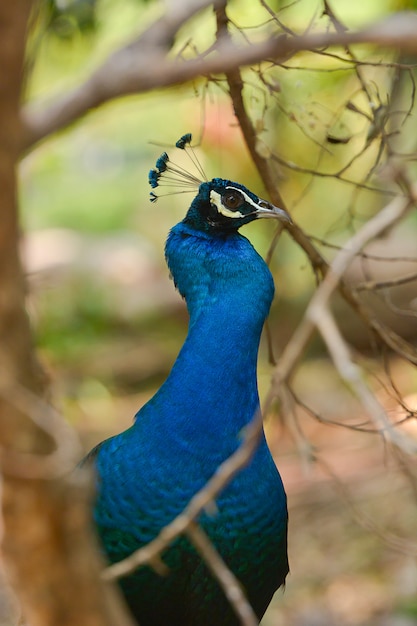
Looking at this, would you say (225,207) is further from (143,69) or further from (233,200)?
(143,69)

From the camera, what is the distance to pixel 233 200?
2371 mm

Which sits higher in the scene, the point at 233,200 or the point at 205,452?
the point at 233,200

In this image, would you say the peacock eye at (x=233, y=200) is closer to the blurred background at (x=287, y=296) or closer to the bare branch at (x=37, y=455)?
the blurred background at (x=287, y=296)

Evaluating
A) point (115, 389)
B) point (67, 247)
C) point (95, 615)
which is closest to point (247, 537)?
point (95, 615)

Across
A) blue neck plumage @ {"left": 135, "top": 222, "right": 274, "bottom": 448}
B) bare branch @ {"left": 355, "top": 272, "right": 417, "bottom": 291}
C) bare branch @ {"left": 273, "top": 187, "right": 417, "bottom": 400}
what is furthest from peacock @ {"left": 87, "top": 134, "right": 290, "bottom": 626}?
bare branch @ {"left": 273, "top": 187, "right": 417, "bottom": 400}

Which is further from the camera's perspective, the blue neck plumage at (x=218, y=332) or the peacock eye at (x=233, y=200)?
the peacock eye at (x=233, y=200)

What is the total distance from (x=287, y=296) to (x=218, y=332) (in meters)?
4.18

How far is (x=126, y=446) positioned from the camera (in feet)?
7.45

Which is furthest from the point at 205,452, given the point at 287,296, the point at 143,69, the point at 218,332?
the point at 287,296

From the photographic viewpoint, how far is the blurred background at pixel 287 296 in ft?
12.7

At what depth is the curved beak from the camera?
2.31 m

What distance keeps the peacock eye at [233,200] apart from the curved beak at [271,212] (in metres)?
0.06

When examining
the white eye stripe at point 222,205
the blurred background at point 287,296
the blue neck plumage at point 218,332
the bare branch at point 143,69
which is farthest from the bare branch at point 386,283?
the bare branch at point 143,69

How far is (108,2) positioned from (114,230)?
5.42 m
